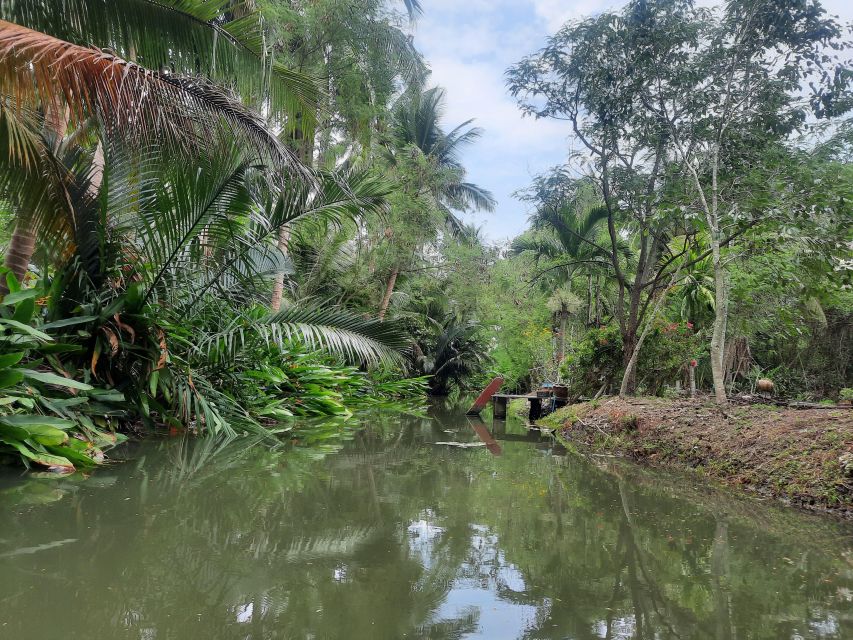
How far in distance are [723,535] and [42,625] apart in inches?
125

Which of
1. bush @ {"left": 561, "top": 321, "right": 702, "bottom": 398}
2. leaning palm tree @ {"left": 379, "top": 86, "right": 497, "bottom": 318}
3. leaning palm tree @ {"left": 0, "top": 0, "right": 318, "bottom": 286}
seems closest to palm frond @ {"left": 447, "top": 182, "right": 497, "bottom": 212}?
leaning palm tree @ {"left": 379, "top": 86, "right": 497, "bottom": 318}

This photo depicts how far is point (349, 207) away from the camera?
6820 mm

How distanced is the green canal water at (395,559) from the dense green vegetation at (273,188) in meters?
1.27

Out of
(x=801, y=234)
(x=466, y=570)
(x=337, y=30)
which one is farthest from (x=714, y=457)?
(x=337, y=30)

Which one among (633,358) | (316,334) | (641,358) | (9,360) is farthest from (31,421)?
(641,358)

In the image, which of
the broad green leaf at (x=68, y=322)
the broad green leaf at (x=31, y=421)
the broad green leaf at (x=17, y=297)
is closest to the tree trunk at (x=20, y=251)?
the broad green leaf at (x=68, y=322)

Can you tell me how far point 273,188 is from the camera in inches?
247

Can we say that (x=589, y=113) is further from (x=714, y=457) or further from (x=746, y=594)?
(x=746, y=594)

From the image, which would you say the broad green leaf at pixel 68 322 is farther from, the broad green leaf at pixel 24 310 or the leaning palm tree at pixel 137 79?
the leaning palm tree at pixel 137 79

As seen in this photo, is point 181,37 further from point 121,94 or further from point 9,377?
point 9,377

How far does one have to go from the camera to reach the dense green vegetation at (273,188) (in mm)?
4129

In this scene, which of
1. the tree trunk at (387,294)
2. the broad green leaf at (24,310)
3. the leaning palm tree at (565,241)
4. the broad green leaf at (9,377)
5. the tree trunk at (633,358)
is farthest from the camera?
the tree trunk at (387,294)

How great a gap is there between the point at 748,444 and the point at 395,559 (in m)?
3.93

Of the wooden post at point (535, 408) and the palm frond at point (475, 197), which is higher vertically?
the palm frond at point (475, 197)
